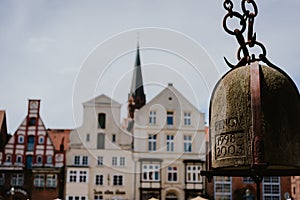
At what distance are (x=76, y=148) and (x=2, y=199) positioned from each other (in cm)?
596

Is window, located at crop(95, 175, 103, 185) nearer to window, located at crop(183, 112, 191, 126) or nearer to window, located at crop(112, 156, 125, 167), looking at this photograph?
window, located at crop(112, 156, 125, 167)

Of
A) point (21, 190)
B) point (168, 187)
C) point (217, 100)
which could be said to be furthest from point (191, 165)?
point (217, 100)

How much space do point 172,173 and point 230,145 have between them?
1164 inches

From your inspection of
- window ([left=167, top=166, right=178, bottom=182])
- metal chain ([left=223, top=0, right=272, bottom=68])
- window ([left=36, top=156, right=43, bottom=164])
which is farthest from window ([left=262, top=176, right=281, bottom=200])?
metal chain ([left=223, top=0, right=272, bottom=68])

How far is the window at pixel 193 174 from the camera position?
33.6 m

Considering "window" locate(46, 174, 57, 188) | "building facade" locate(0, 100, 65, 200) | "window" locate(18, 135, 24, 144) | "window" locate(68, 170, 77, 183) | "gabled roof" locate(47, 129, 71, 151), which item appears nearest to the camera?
"building facade" locate(0, 100, 65, 200)

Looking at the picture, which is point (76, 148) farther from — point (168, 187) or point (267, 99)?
point (267, 99)

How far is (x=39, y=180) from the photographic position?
32250mm

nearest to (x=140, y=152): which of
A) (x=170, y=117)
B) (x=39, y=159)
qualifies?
(x=170, y=117)

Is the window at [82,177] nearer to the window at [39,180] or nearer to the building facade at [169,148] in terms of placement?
the window at [39,180]

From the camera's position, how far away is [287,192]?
34375 mm

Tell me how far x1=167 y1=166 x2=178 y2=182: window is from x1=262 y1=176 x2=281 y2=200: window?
21.3 ft

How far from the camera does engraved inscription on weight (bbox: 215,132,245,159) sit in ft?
14.9

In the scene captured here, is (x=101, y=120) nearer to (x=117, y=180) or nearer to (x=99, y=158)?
(x=99, y=158)
